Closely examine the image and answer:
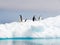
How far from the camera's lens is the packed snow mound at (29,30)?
37.3 meters

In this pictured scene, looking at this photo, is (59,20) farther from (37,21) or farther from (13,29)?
(13,29)

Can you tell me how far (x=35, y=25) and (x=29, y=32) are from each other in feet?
6.05

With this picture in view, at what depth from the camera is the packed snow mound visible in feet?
122

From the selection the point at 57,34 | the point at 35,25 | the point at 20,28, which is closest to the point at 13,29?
the point at 20,28

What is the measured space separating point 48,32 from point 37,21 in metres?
2.44

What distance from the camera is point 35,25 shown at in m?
36.4

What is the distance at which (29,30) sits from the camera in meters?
37.7

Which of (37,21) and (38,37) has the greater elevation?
(37,21)

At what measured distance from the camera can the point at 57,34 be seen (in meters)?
40.7

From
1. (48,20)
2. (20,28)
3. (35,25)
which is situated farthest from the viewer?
(48,20)

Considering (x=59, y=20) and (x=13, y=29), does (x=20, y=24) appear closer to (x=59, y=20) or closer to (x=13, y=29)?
(x=13, y=29)

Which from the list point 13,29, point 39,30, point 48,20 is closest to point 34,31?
point 39,30

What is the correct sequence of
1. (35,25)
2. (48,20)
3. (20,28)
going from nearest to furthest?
(35,25), (20,28), (48,20)

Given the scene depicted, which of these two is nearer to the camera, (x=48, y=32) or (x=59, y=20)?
(x=48, y=32)
